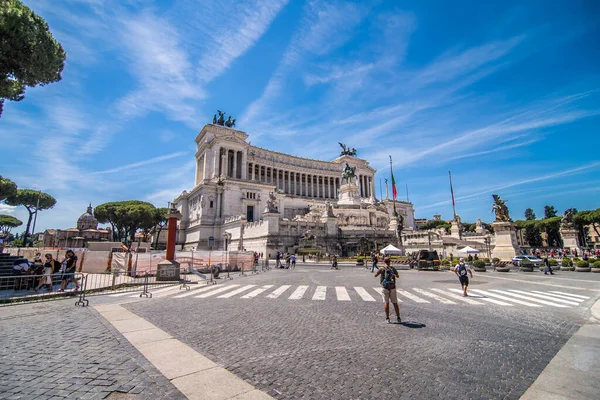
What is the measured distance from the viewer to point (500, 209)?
3030cm

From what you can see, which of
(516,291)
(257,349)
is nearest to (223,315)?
(257,349)

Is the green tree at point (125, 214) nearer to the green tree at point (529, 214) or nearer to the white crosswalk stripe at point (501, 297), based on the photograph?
the white crosswalk stripe at point (501, 297)

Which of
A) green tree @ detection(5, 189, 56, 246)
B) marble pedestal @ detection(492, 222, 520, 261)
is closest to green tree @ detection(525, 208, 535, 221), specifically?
marble pedestal @ detection(492, 222, 520, 261)

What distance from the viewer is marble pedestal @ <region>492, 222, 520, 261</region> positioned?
30219mm

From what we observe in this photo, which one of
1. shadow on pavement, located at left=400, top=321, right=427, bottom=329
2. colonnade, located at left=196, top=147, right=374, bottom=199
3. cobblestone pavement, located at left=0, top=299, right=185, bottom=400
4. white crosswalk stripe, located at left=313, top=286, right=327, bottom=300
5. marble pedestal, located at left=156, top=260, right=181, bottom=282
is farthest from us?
colonnade, located at left=196, top=147, right=374, bottom=199

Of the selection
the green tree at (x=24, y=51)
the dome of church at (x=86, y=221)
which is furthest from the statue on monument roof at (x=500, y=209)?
the dome of church at (x=86, y=221)

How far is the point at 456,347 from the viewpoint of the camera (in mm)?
6277

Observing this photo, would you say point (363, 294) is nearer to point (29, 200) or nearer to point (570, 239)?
point (570, 239)

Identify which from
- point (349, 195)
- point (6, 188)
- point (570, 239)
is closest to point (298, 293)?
point (570, 239)

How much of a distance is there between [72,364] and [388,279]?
24.4 ft

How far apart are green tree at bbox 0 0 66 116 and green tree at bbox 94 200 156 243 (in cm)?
5446

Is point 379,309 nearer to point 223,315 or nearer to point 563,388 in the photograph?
point 223,315

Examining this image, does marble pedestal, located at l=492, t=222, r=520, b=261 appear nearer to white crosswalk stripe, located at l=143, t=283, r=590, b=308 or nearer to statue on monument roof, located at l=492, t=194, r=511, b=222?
statue on monument roof, located at l=492, t=194, r=511, b=222

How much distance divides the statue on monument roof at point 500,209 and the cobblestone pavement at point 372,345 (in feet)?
75.6
